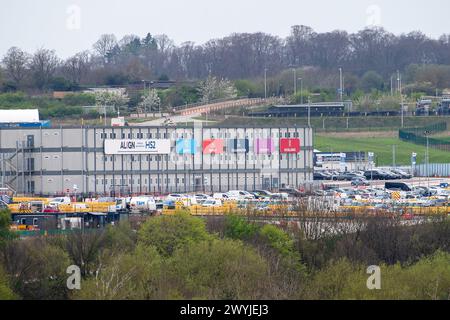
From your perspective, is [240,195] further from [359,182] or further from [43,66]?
[43,66]

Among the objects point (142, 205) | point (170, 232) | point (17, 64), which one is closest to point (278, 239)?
point (170, 232)

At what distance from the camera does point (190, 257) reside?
2952 cm

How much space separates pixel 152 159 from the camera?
158 feet

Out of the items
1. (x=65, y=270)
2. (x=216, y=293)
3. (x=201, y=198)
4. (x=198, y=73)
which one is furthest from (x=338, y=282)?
(x=198, y=73)

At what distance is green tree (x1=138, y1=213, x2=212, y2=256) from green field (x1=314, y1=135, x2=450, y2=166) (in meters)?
28.9

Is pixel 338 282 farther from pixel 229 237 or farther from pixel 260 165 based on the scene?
pixel 260 165

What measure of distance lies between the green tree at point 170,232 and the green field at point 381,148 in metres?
28.9

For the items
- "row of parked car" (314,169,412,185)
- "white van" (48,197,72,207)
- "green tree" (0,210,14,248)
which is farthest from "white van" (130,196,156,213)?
"row of parked car" (314,169,412,185)

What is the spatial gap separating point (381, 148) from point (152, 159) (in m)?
21.1

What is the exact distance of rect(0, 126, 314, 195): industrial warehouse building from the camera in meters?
46.9

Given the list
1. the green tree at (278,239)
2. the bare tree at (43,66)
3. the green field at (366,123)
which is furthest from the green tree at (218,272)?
the bare tree at (43,66)

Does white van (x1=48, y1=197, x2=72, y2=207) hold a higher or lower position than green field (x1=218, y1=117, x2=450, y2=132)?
lower

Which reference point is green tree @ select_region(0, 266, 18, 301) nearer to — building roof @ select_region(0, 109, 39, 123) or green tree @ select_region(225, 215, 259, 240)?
green tree @ select_region(225, 215, 259, 240)

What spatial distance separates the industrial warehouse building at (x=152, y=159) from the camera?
154 ft
